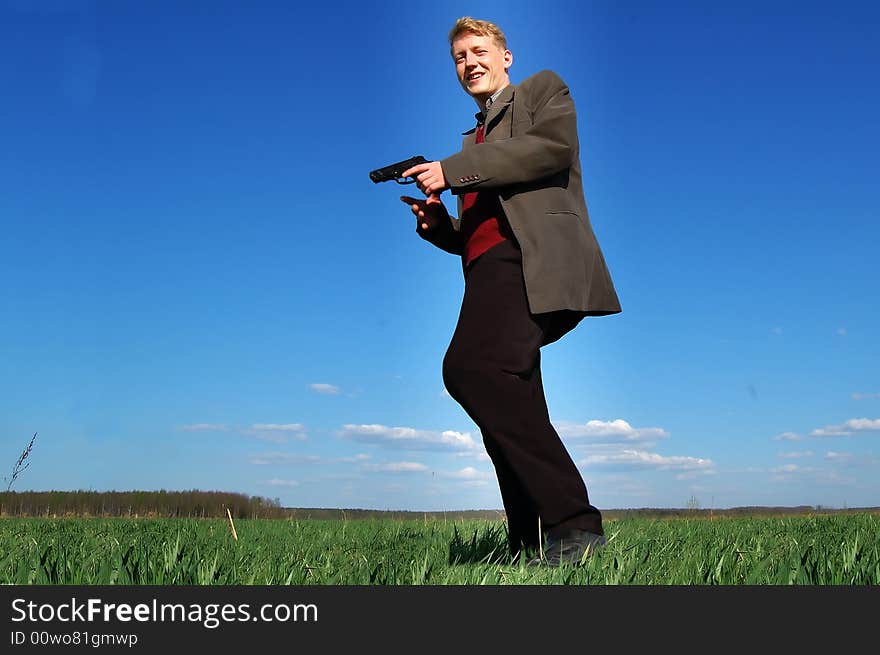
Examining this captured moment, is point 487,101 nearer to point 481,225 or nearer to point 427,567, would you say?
point 481,225

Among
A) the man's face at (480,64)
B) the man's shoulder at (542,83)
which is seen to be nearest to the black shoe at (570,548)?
the man's shoulder at (542,83)

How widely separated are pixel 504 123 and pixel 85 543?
11.6ft

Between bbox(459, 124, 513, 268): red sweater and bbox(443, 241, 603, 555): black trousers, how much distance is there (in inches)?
3.4

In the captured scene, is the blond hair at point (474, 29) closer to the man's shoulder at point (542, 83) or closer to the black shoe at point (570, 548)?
the man's shoulder at point (542, 83)

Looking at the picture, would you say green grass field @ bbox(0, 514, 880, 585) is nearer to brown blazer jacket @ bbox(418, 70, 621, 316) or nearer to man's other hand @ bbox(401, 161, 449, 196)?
brown blazer jacket @ bbox(418, 70, 621, 316)

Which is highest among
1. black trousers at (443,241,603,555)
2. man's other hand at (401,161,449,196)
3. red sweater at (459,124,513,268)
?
man's other hand at (401,161,449,196)

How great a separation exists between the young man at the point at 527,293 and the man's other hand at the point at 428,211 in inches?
5.5

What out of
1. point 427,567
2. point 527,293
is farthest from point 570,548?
point 527,293

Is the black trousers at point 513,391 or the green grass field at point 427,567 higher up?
the black trousers at point 513,391

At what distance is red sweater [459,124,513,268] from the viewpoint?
138 inches

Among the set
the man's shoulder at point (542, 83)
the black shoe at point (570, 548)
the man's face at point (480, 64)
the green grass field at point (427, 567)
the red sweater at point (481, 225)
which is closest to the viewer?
the green grass field at point (427, 567)

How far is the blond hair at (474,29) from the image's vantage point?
3.74 meters

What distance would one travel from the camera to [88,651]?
6.21ft

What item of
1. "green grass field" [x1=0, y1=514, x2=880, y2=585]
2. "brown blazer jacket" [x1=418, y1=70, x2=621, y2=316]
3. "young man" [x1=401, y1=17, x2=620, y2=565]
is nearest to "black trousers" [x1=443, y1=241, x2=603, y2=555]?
Result: "young man" [x1=401, y1=17, x2=620, y2=565]
